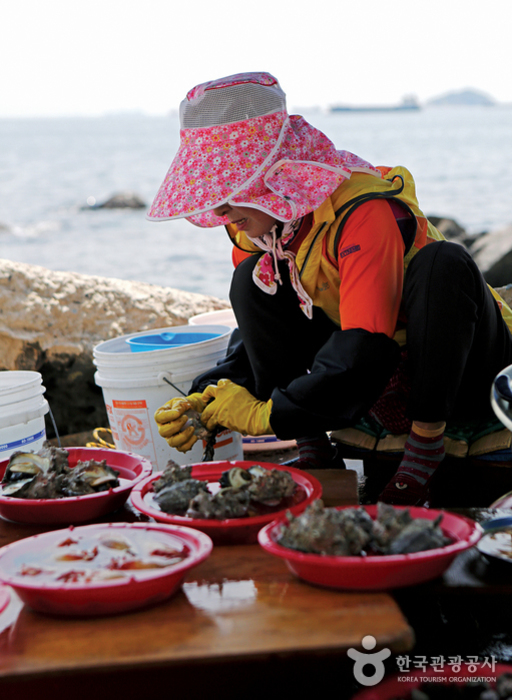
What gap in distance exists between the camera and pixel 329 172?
5.60ft

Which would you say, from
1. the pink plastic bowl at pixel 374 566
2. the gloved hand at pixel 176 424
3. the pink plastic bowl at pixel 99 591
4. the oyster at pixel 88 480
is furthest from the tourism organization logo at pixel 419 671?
the gloved hand at pixel 176 424

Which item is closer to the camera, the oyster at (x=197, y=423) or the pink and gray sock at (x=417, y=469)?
the pink and gray sock at (x=417, y=469)

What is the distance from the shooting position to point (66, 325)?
3035 millimetres

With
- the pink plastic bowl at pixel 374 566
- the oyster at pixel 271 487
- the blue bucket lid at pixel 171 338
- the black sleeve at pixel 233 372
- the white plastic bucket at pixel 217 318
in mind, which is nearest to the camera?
the pink plastic bowl at pixel 374 566

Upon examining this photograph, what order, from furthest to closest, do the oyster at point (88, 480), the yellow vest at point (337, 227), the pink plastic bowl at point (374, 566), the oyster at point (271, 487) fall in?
the yellow vest at point (337, 227) → the oyster at point (88, 480) → the oyster at point (271, 487) → the pink plastic bowl at point (374, 566)

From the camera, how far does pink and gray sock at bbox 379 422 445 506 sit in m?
1.70

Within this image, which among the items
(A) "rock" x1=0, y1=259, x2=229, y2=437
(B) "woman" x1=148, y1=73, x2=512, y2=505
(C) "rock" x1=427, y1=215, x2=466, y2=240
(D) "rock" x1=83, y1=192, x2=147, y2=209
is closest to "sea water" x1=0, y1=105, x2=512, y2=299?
(D) "rock" x1=83, y1=192, x2=147, y2=209

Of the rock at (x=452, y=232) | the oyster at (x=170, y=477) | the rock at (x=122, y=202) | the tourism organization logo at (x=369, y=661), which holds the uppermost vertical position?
the oyster at (x=170, y=477)

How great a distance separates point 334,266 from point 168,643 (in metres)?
1.12

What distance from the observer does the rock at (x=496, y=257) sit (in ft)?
22.4

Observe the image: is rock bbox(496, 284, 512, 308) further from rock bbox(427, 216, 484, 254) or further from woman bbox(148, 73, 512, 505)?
rock bbox(427, 216, 484, 254)

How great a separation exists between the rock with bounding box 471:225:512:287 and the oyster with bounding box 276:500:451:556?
5.55 meters

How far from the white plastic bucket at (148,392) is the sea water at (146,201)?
740 centimetres

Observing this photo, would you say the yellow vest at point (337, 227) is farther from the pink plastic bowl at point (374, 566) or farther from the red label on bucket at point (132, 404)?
the pink plastic bowl at point (374, 566)
